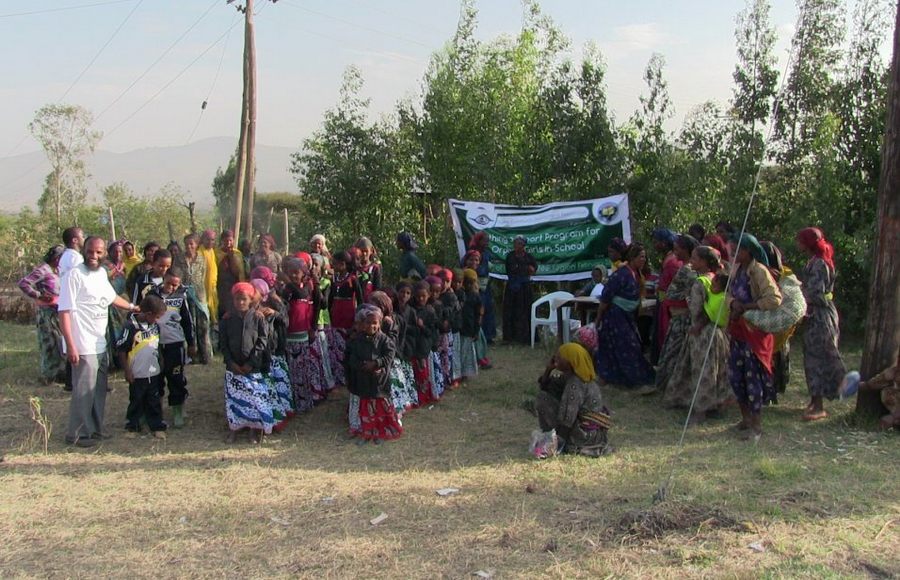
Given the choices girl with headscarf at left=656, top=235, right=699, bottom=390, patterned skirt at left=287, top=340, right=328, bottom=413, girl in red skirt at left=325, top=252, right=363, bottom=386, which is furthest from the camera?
girl in red skirt at left=325, top=252, right=363, bottom=386

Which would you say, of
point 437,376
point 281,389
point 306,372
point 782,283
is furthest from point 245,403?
point 782,283

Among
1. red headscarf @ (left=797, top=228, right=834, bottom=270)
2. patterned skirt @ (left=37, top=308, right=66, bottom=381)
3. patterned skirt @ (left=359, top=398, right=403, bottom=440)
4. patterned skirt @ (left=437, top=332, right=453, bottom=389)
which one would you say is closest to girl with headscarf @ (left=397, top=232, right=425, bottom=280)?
patterned skirt @ (left=437, top=332, right=453, bottom=389)

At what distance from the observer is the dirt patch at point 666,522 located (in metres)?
4.32

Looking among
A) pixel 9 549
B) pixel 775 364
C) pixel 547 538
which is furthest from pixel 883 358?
pixel 9 549

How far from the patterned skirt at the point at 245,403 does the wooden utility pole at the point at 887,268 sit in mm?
5154

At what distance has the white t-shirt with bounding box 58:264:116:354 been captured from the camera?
243 inches

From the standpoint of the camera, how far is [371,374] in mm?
6602

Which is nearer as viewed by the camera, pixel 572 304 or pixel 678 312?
pixel 678 312

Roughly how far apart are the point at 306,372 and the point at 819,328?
15.9 feet

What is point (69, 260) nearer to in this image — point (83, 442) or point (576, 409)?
point (83, 442)

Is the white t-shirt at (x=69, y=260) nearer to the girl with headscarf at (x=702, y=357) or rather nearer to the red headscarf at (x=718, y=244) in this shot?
the girl with headscarf at (x=702, y=357)

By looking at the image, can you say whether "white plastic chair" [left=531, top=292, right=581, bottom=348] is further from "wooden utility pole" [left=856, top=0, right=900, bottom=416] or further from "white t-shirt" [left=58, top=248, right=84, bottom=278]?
"white t-shirt" [left=58, top=248, right=84, bottom=278]

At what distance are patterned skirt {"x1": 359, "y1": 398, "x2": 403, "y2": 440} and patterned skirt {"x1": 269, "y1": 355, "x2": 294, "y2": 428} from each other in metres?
0.78

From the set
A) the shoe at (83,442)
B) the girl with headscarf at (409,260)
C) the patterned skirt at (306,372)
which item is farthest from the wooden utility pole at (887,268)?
the shoe at (83,442)
